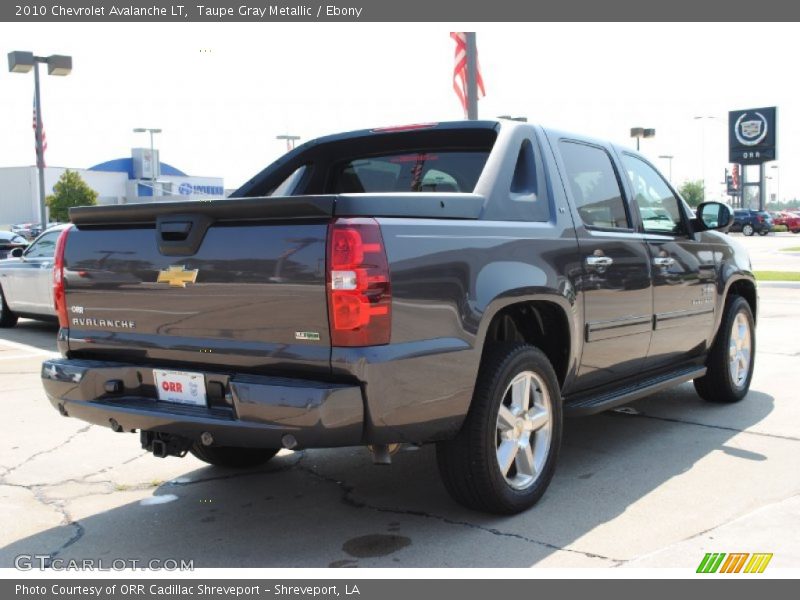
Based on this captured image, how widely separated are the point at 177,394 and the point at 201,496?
105 cm

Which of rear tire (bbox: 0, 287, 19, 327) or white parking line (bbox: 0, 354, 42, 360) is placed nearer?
white parking line (bbox: 0, 354, 42, 360)

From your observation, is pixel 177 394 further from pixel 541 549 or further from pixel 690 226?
pixel 690 226

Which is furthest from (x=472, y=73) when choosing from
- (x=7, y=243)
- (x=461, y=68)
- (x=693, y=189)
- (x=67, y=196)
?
(x=693, y=189)

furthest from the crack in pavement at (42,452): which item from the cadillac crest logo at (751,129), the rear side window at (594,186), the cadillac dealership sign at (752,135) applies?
the cadillac crest logo at (751,129)

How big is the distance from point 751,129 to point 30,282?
1932 inches

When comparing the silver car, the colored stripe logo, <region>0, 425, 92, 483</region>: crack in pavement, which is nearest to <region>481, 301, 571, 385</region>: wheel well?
the colored stripe logo

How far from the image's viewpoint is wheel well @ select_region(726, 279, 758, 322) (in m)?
6.47

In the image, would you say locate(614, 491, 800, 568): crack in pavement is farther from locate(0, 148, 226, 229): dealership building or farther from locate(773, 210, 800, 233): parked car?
locate(0, 148, 226, 229): dealership building

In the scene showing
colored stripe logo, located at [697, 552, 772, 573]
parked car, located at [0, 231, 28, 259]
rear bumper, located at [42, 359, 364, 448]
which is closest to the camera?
rear bumper, located at [42, 359, 364, 448]

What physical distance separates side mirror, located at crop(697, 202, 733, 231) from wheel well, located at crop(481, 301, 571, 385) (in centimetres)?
210

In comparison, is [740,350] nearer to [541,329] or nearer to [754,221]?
[541,329]

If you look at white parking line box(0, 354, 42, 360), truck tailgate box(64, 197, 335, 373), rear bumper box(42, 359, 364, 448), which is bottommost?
white parking line box(0, 354, 42, 360)
